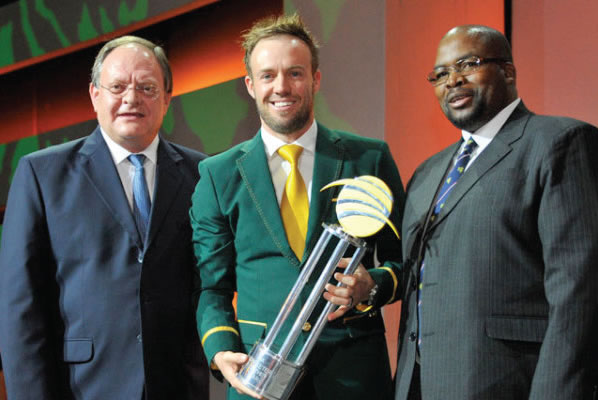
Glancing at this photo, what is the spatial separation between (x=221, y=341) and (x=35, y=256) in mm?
701

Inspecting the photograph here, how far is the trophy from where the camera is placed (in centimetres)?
176

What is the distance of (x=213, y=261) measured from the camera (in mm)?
2109

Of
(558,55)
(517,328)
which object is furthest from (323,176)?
(558,55)

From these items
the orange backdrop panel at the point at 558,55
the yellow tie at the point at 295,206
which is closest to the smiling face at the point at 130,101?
the yellow tie at the point at 295,206

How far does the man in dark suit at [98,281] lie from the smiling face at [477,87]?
0.98 metres

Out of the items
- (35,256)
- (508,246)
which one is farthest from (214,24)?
(508,246)

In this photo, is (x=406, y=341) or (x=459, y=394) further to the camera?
(x=406, y=341)

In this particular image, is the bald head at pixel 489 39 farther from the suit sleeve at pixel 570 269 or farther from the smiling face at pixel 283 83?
the smiling face at pixel 283 83

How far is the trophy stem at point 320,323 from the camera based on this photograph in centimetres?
179

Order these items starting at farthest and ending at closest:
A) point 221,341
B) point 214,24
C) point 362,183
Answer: point 214,24, point 221,341, point 362,183

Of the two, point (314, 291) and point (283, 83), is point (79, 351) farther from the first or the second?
point (283, 83)

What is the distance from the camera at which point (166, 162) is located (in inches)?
97.5

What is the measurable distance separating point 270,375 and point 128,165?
1012 millimetres

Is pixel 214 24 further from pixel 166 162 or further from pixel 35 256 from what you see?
pixel 35 256
